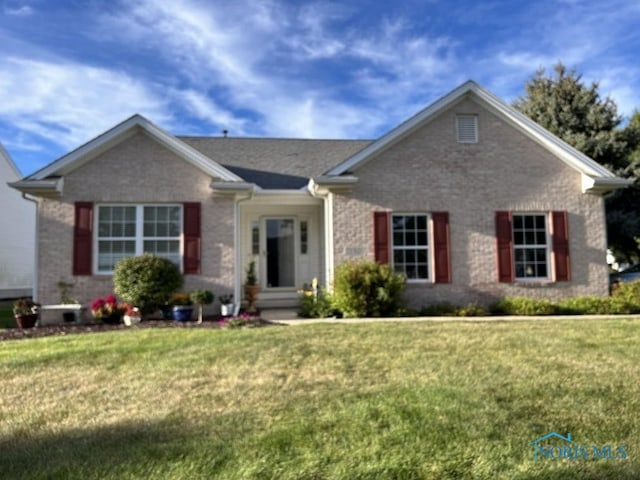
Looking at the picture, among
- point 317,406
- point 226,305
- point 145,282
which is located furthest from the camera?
point 226,305

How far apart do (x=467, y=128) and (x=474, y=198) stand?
179 centimetres

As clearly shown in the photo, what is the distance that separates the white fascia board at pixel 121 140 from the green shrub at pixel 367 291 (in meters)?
3.39

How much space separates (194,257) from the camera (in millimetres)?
10266

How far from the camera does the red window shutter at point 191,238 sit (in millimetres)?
10234

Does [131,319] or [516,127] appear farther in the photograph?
[516,127]

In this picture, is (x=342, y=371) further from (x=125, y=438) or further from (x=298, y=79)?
(x=298, y=79)

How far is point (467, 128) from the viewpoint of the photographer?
11.2 meters

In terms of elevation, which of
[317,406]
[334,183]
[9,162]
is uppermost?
[9,162]

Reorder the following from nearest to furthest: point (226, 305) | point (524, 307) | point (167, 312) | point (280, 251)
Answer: point (167, 312), point (226, 305), point (524, 307), point (280, 251)

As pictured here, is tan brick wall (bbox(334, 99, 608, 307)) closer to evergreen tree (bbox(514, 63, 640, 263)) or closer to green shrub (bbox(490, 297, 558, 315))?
green shrub (bbox(490, 297, 558, 315))

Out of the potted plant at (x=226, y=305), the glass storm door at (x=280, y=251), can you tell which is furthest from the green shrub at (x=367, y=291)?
the glass storm door at (x=280, y=251)

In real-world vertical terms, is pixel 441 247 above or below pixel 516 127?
below

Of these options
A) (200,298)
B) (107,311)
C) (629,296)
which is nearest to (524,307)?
(629,296)

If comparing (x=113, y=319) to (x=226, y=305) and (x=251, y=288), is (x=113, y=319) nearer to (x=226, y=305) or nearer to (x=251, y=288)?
(x=226, y=305)
